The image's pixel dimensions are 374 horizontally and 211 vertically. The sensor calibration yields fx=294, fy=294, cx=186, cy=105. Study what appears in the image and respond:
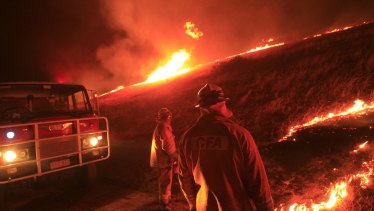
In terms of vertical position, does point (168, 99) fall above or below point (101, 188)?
above

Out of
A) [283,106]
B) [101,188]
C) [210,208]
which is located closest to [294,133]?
[283,106]

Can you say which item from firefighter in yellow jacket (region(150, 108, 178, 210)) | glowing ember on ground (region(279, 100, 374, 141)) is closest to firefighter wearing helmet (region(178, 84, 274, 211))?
firefighter in yellow jacket (region(150, 108, 178, 210))

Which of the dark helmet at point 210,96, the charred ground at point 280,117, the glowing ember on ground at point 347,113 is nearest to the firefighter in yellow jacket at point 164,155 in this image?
the charred ground at point 280,117

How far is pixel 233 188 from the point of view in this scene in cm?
257

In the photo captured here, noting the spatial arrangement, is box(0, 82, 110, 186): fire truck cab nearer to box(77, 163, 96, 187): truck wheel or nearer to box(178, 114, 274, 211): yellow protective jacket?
box(77, 163, 96, 187): truck wheel

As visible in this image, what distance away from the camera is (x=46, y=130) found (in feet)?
21.1

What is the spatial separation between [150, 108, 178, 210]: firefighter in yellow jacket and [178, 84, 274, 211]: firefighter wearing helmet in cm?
266

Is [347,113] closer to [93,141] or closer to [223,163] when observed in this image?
[93,141]

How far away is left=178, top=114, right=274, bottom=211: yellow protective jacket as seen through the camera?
8.24ft

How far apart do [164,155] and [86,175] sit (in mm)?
3005

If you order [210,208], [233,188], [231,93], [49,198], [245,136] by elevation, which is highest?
[231,93]

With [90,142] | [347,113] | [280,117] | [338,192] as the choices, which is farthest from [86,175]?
[347,113]

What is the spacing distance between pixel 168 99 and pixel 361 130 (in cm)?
1193

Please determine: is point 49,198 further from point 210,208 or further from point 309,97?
point 309,97
